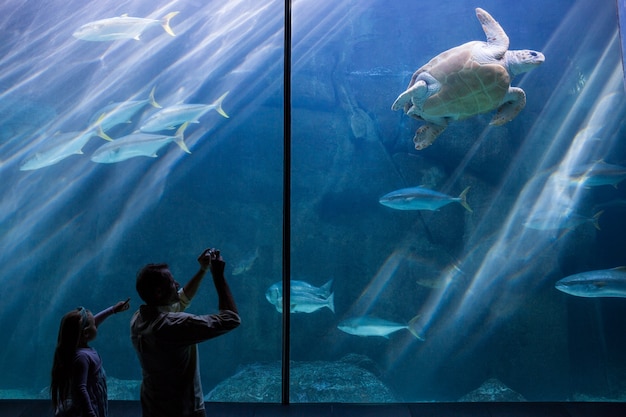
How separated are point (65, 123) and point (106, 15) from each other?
175 centimetres

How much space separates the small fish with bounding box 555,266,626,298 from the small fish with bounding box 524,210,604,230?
105 centimetres

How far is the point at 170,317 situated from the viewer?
137 cm

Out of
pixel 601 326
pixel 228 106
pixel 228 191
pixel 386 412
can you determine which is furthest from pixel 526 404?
pixel 228 106

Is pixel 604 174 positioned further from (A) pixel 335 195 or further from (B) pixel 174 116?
(B) pixel 174 116

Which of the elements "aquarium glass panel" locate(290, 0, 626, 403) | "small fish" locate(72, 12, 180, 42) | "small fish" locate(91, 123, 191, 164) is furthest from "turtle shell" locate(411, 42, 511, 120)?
"small fish" locate(72, 12, 180, 42)

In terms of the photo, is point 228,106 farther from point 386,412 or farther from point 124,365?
point 386,412

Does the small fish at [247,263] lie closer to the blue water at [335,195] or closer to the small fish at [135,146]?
the blue water at [335,195]

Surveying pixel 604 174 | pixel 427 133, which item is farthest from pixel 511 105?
pixel 604 174

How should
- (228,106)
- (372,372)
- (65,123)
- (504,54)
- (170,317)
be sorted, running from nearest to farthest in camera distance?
(170,317)
(504,54)
(372,372)
(65,123)
(228,106)

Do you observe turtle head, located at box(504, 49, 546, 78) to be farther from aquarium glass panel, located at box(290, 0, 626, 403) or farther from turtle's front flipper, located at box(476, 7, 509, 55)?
aquarium glass panel, located at box(290, 0, 626, 403)

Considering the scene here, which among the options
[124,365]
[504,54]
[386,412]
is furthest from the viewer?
[124,365]

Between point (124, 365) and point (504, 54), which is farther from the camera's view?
point (124, 365)

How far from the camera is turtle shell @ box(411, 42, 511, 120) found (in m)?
3.17

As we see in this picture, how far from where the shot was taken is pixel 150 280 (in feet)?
4.59
